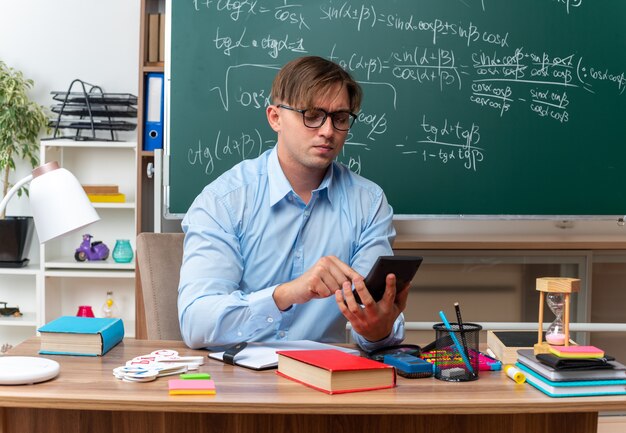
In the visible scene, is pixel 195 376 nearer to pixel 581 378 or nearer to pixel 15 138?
pixel 581 378

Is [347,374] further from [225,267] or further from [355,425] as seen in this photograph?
[225,267]

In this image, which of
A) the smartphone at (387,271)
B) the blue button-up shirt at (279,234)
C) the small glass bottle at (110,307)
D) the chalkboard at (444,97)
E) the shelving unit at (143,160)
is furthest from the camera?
the small glass bottle at (110,307)

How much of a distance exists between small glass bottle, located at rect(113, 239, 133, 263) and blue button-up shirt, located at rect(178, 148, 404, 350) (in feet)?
6.34

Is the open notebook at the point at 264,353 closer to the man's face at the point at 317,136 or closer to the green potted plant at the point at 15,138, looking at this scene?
the man's face at the point at 317,136

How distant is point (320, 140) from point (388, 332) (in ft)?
1.74

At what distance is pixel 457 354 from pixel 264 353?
1.33 ft

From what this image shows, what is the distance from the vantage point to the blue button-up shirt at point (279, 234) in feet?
6.38

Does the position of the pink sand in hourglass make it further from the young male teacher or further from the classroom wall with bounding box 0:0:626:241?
the classroom wall with bounding box 0:0:626:241

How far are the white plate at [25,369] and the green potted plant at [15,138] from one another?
250 cm

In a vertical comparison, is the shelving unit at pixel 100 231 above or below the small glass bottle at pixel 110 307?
above

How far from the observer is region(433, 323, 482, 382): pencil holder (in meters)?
1.50

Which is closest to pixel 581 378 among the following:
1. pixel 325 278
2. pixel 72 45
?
pixel 325 278

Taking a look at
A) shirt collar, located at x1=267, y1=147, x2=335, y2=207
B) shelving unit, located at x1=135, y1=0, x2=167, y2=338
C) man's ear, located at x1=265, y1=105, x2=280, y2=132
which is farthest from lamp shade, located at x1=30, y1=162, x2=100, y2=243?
shelving unit, located at x1=135, y1=0, x2=167, y2=338

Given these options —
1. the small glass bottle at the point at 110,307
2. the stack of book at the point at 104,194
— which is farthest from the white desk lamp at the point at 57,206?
the small glass bottle at the point at 110,307
